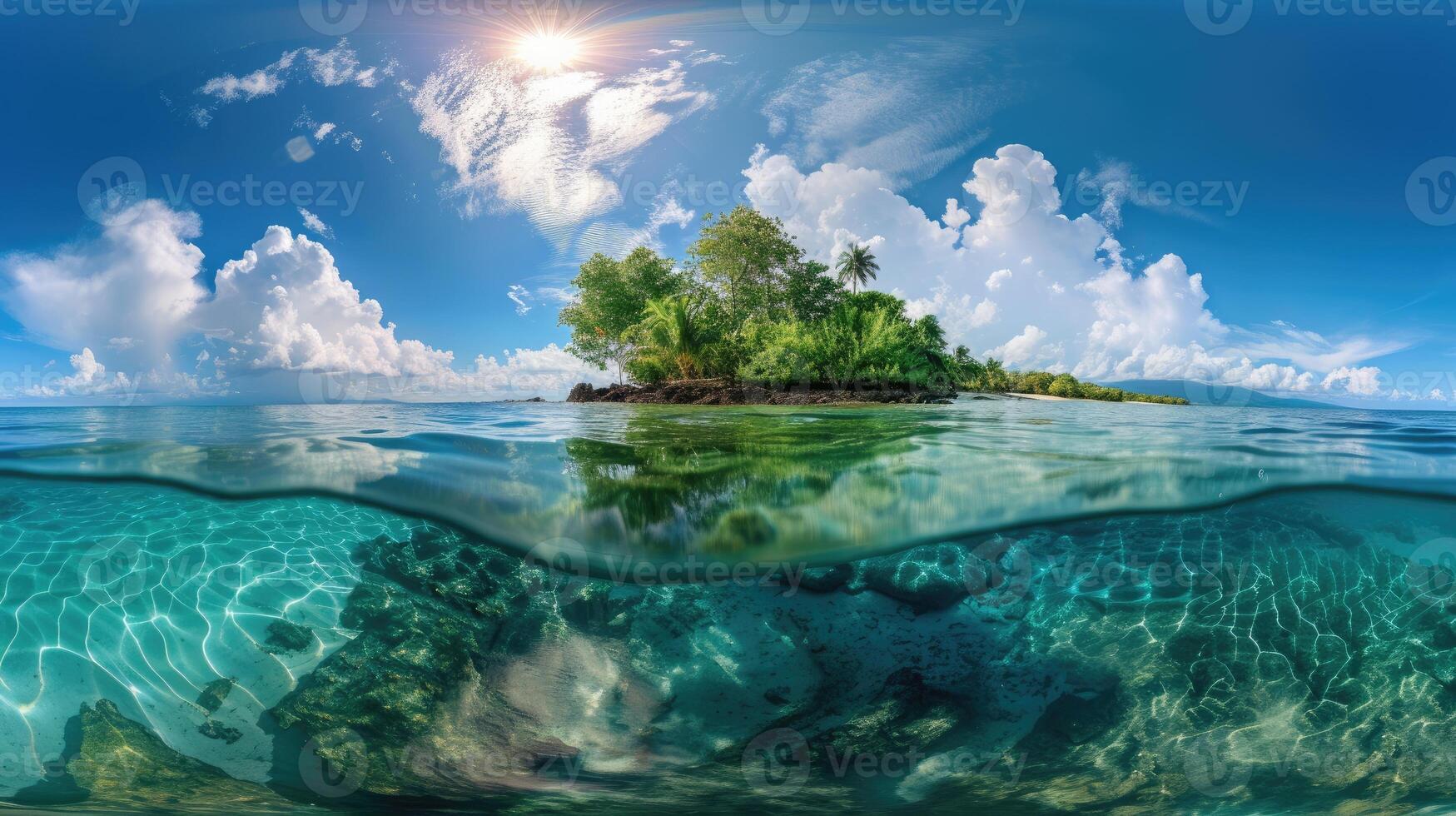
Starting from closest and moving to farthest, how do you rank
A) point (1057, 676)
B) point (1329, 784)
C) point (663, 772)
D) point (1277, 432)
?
point (663, 772) < point (1329, 784) < point (1057, 676) < point (1277, 432)

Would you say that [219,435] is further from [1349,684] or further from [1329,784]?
[1349,684]

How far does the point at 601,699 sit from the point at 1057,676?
3803mm

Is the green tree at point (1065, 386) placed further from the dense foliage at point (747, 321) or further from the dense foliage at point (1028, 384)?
the dense foliage at point (747, 321)

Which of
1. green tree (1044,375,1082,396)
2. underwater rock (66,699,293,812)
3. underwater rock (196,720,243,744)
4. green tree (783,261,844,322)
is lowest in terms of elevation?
underwater rock (66,699,293,812)

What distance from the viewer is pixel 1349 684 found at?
4957mm

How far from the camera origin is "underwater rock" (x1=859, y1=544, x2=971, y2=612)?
17.3 feet

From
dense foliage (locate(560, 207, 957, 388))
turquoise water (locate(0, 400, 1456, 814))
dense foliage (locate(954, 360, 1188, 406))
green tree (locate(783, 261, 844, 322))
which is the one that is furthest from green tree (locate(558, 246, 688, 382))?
turquoise water (locate(0, 400, 1456, 814))

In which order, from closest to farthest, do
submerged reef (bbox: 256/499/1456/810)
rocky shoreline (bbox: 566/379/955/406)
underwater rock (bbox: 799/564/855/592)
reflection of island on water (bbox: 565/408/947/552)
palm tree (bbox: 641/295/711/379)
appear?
1. submerged reef (bbox: 256/499/1456/810)
2. reflection of island on water (bbox: 565/408/947/552)
3. underwater rock (bbox: 799/564/855/592)
4. rocky shoreline (bbox: 566/379/955/406)
5. palm tree (bbox: 641/295/711/379)

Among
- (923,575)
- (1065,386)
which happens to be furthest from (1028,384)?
(923,575)

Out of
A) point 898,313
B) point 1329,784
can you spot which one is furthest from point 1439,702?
point 898,313

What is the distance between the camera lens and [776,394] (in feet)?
74.7

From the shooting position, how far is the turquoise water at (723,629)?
3.62 metres

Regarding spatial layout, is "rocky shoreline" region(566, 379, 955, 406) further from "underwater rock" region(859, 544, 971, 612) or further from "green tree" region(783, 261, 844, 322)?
"underwater rock" region(859, 544, 971, 612)

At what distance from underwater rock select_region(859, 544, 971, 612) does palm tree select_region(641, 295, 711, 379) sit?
75.8ft
